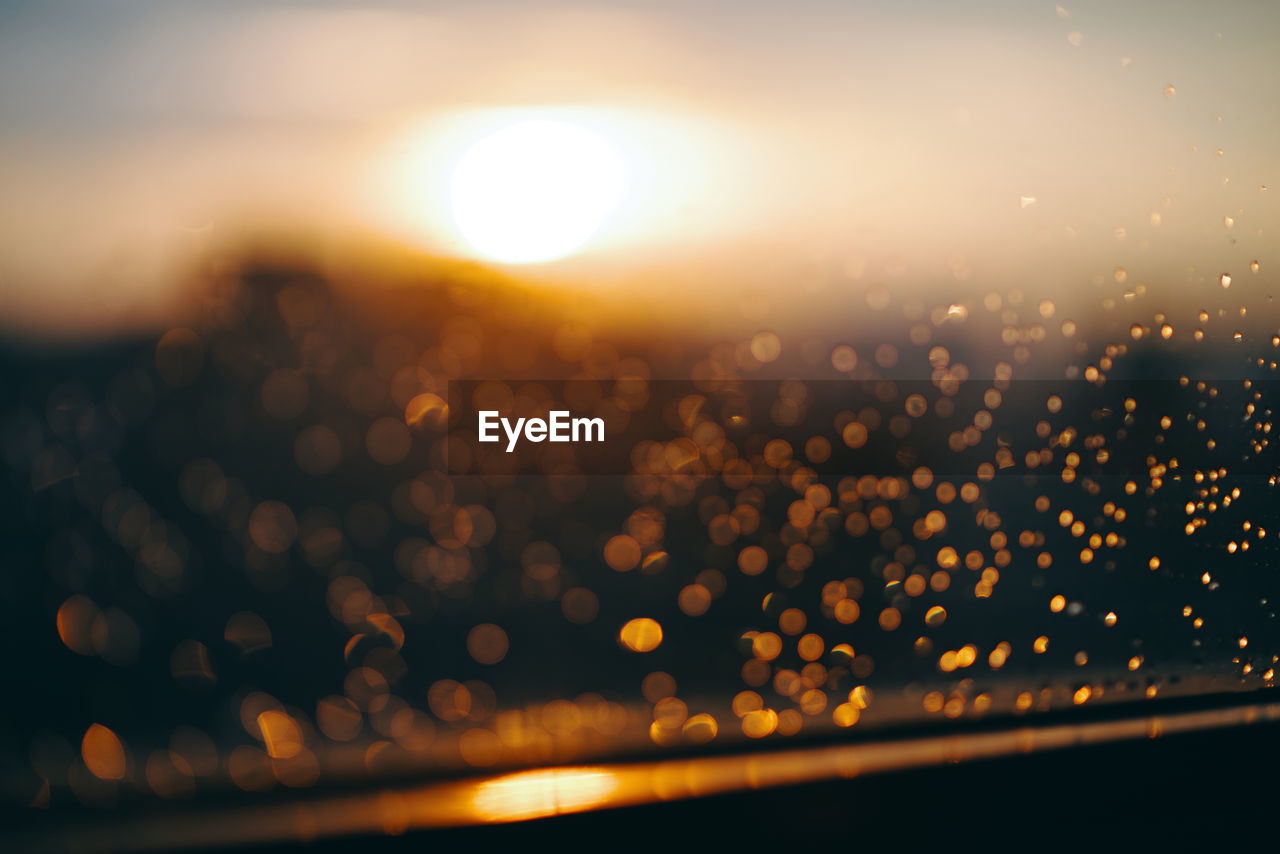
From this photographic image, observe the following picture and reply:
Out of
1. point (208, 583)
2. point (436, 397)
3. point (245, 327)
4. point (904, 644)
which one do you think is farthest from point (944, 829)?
point (245, 327)

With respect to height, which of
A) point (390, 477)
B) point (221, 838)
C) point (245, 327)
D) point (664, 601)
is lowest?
point (221, 838)

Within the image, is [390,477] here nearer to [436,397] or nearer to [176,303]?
[436,397]

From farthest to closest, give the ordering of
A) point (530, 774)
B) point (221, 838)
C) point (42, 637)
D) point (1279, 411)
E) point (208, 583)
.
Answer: point (1279, 411)
point (208, 583)
point (42, 637)
point (530, 774)
point (221, 838)

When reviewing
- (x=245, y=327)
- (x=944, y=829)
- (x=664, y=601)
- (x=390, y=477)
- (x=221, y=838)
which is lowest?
(x=944, y=829)

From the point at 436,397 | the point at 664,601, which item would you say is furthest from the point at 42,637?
the point at 664,601

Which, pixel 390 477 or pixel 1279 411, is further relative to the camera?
pixel 1279 411

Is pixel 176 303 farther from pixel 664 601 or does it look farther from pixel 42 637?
pixel 664 601

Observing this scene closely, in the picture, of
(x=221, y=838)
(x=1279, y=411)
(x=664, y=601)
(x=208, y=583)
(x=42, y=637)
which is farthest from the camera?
(x=1279, y=411)

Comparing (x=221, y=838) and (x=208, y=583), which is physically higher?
(x=208, y=583)

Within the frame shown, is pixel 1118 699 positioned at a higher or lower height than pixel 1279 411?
lower
